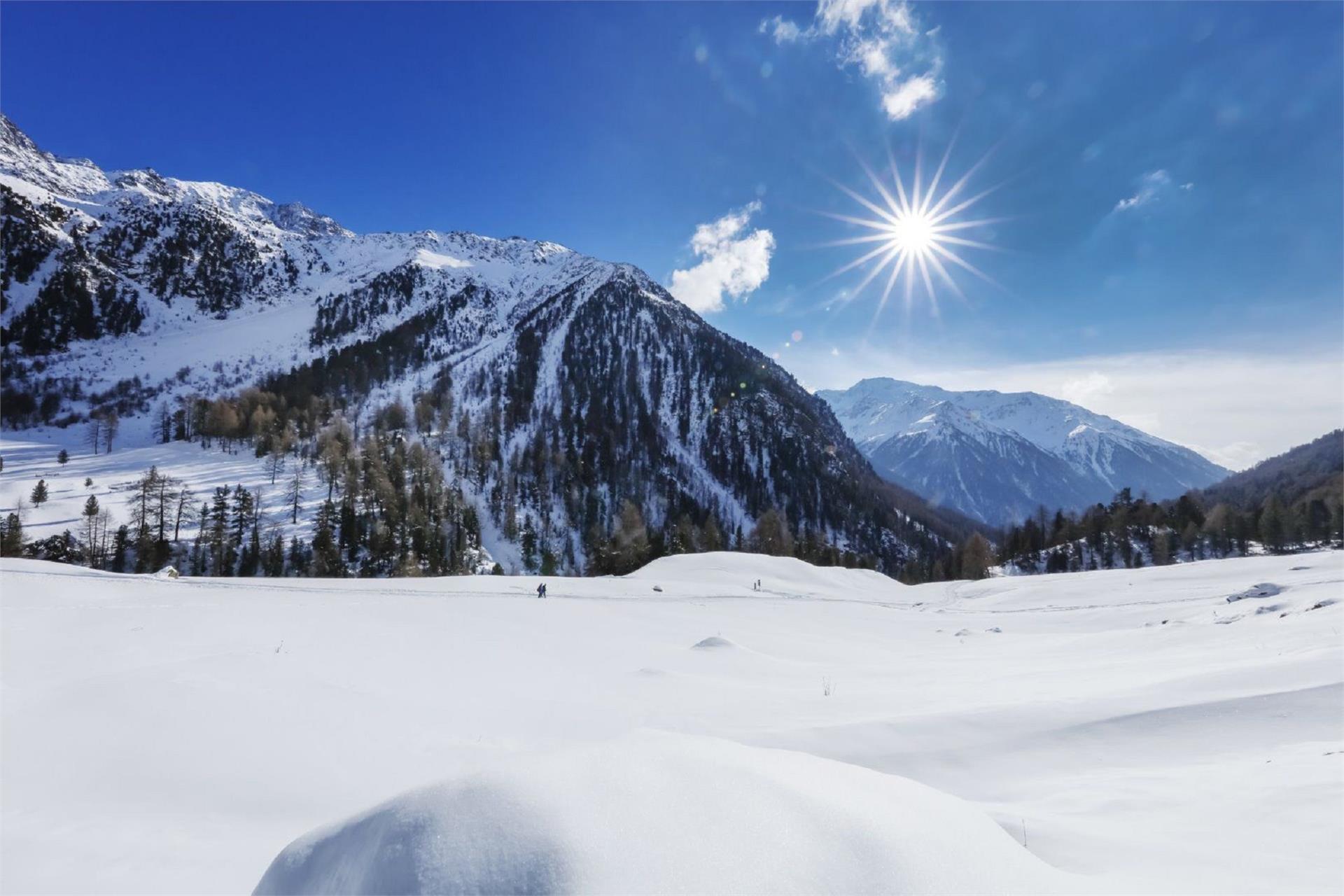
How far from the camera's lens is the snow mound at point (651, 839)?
2459 mm

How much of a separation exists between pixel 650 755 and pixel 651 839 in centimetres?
80

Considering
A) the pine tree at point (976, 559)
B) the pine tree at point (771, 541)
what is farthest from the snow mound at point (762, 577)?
the pine tree at point (771, 541)

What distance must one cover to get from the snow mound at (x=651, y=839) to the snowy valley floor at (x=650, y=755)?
0.06ft

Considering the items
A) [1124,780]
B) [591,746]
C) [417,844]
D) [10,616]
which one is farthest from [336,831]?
[10,616]

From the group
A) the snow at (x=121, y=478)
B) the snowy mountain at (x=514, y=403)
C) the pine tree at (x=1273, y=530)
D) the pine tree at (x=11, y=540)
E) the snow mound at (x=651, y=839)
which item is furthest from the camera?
the snowy mountain at (x=514, y=403)

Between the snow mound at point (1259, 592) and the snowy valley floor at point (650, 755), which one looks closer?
the snowy valley floor at point (650, 755)

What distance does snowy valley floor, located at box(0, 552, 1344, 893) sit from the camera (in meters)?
2.78

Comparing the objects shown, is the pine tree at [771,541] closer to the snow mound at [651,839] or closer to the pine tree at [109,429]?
the snow mound at [651,839]

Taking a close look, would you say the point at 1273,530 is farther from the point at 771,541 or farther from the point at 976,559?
the point at 771,541

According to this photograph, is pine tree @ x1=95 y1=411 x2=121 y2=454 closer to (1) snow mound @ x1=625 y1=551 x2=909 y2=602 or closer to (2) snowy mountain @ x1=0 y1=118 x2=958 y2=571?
(2) snowy mountain @ x1=0 y1=118 x2=958 y2=571

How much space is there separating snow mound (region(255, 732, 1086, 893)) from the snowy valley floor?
0.06 ft

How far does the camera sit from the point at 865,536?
5876 inches

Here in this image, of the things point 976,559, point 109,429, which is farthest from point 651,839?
point 109,429

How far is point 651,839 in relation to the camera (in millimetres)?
2652
